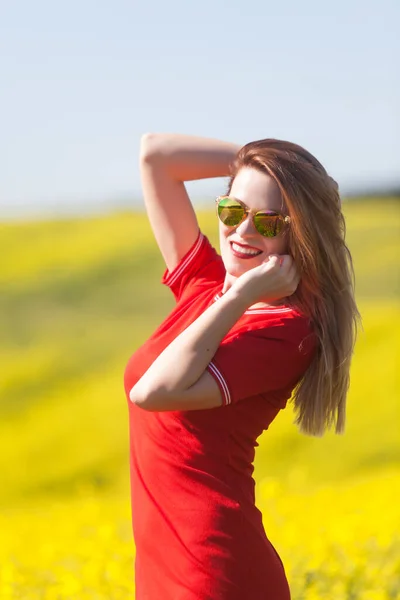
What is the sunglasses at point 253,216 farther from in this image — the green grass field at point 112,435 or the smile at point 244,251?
the green grass field at point 112,435

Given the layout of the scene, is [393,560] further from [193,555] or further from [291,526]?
[193,555]

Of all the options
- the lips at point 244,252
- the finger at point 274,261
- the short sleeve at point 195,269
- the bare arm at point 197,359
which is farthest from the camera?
the short sleeve at point 195,269

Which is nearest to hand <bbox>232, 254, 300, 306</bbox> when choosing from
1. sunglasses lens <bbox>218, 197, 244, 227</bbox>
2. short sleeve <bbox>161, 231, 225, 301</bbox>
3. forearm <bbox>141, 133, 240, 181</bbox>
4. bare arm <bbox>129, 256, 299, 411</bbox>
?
bare arm <bbox>129, 256, 299, 411</bbox>

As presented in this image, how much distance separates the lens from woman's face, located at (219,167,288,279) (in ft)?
8.99

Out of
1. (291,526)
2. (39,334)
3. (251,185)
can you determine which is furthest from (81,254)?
(251,185)

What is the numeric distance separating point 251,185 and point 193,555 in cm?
92

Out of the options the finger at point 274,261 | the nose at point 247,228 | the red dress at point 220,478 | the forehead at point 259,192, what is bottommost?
the red dress at point 220,478

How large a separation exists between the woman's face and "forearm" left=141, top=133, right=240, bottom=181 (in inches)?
14.2

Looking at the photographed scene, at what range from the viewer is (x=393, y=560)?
4.98m

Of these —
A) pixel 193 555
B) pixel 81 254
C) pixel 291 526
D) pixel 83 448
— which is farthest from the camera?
pixel 81 254

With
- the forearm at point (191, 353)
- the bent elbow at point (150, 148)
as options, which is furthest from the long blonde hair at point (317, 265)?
the bent elbow at point (150, 148)

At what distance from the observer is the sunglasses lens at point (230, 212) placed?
276 cm

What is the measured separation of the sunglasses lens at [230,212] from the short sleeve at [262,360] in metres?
0.28

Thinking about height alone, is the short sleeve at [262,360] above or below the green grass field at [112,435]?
above
